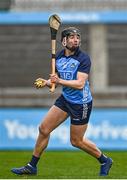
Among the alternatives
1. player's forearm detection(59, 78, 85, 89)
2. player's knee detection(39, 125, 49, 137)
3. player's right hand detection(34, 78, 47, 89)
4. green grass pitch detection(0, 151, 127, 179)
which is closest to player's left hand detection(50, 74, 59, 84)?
player's forearm detection(59, 78, 85, 89)

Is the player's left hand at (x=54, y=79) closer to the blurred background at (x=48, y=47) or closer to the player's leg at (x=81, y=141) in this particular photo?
the player's leg at (x=81, y=141)

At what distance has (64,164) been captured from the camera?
1336cm

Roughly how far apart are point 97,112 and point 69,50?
265 inches

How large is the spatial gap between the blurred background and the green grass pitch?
367 cm

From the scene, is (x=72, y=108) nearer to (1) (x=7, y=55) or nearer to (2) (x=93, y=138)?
(2) (x=93, y=138)

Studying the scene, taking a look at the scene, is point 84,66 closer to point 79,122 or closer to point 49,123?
point 79,122

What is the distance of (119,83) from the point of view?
83.2ft

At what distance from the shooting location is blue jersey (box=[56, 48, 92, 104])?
10.3 m

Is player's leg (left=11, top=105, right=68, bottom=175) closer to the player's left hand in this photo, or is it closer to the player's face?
the player's left hand

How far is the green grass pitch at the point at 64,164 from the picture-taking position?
10.8 m

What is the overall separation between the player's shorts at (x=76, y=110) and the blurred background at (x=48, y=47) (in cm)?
852

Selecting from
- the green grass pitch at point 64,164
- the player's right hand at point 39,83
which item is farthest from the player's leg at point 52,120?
the green grass pitch at point 64,164

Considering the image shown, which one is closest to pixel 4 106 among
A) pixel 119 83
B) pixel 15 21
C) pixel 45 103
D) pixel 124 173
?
pixel 45 103

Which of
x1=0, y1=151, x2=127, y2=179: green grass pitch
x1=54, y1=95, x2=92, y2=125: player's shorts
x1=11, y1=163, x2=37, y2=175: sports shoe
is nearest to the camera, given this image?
x1=54, y1=95, x2=92, y2=125: player's shorts
